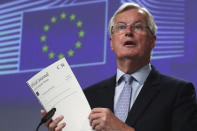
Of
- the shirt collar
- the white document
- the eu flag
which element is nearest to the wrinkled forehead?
the shirt collar

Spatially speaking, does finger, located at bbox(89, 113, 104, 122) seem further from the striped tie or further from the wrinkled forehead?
the wrinkled forehead

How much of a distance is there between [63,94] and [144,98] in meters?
0.47

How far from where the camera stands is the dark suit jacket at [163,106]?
82.6 inches

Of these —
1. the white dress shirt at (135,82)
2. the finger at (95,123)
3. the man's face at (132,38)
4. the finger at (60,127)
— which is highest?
the man's face at (132,38)

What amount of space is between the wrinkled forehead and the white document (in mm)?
584

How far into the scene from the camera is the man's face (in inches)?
96.1

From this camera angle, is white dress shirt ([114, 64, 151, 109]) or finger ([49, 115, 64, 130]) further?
white dress shirt ([114, 64, 151, 109])

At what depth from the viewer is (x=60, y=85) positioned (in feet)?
6.84

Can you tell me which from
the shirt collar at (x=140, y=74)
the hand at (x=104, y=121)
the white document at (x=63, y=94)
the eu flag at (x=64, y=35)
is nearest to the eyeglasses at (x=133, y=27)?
the shirt collar at (x=140, y=74)

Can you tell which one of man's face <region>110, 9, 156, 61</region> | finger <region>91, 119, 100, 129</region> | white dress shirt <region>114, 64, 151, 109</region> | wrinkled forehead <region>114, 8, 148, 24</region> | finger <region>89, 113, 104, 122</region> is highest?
wrinkled forehead <region>114, 8, 148, 24</region>

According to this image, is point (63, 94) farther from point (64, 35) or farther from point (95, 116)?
point (64, 35)

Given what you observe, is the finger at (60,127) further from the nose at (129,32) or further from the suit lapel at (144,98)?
the nose at (129,32)

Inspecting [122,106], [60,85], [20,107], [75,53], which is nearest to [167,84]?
[122,106]

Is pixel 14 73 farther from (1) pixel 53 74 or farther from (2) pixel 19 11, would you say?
(1) pixel 53 74
